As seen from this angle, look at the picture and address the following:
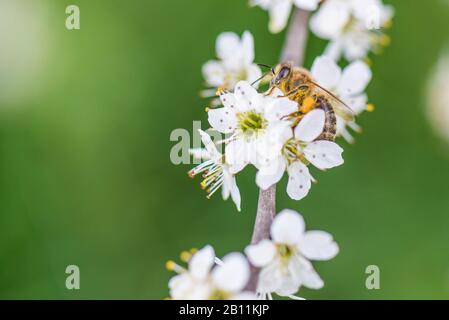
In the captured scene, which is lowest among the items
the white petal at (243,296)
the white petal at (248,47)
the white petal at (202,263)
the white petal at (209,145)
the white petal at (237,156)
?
the white petal at (243,296)

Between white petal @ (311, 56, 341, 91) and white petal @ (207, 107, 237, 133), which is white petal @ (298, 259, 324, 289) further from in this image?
white petal @ (311, 56, 341, 91)

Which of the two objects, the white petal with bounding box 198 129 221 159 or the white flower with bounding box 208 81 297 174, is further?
the white petal with bounding box 198 129 221 159

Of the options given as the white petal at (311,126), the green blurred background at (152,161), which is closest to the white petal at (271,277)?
the white petal at (311,126)

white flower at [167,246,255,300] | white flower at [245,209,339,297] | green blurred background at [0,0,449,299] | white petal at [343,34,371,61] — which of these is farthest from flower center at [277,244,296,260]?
green blurred background at [0,0,449,299]

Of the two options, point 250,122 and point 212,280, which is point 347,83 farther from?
point 212,280

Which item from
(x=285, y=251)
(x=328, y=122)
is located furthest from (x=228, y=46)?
(x=285, y=251)

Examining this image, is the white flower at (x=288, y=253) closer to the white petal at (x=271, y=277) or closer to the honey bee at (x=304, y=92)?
the white petal at (x=271, y=277)
